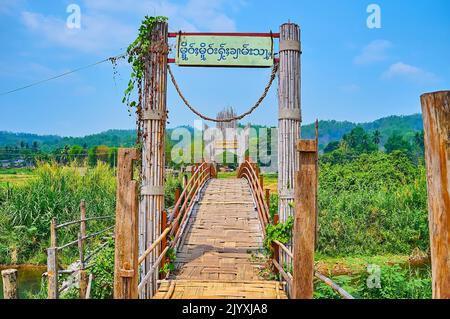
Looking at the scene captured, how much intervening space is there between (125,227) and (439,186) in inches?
76.6

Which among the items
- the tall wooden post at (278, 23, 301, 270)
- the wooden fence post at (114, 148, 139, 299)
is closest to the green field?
the tall wooden post at (278, 23, 301, 270)

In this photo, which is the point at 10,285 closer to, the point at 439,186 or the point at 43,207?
the point at 439,186

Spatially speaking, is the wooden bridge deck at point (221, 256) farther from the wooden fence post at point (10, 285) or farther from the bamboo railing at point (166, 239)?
the wooden fence post at point (10, 285)

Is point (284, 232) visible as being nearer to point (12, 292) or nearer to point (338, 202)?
point (12, 292)

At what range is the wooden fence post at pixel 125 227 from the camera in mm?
2898

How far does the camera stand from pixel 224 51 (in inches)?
193

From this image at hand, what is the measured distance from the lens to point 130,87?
4.93 m

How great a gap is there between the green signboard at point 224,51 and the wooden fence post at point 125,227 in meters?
2.35

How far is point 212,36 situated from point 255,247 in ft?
10.4

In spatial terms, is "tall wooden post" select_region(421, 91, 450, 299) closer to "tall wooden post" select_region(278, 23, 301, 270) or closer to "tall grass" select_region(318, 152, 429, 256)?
"tall wooden post" select_region(278, 23, 301, 270)

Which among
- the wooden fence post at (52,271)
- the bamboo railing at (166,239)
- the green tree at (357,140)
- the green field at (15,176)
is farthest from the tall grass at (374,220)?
the green tree at (357,140)
